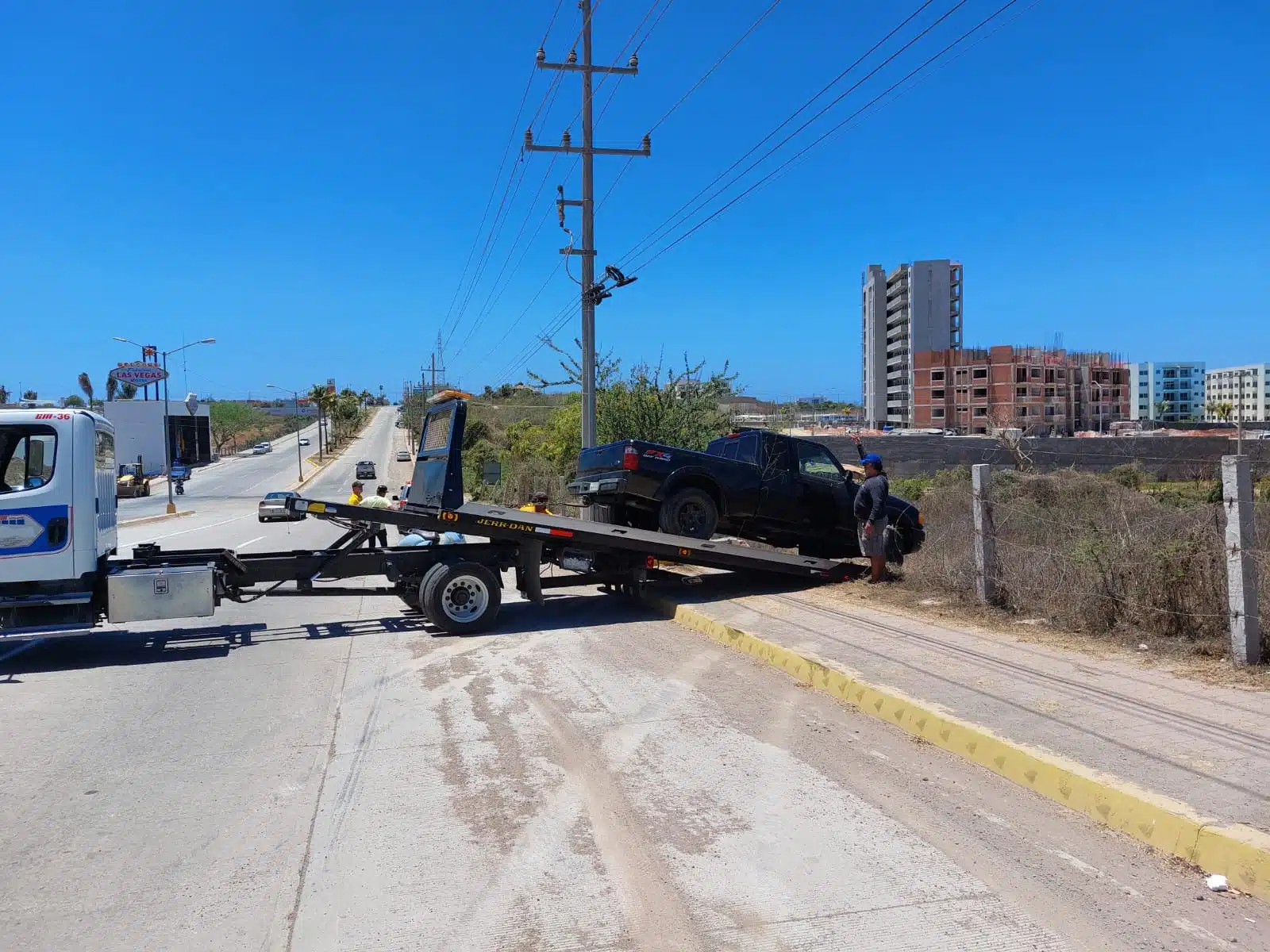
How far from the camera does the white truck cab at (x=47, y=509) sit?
30.0 ft

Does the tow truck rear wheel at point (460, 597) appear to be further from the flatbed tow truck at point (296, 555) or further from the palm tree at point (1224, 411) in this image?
the palm tree at point (1224, 411)

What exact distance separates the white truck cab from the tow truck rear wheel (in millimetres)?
3334

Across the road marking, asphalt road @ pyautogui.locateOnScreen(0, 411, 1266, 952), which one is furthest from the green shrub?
the road marking

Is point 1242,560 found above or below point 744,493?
below

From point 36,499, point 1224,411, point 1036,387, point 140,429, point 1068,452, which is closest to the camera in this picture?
point 36,499

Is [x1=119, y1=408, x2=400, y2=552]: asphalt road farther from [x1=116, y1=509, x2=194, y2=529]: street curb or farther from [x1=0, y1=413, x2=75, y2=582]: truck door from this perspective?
[x1=0, y1=413, x2=75, y2=582]: truck door

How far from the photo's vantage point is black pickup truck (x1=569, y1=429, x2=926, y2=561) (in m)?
13.1

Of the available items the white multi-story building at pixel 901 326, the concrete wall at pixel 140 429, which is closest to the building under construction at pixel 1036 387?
the white multi-story building at pixel 901 326

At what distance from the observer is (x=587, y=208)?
22.5 meters

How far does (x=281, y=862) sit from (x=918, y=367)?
5121 inches

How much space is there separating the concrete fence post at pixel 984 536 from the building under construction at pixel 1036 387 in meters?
94.5

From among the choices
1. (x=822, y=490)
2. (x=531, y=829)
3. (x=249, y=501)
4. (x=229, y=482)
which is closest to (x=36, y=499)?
(x=531, y=829)

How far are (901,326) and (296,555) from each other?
15255cm

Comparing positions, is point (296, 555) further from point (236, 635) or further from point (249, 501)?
point (249, 501)
